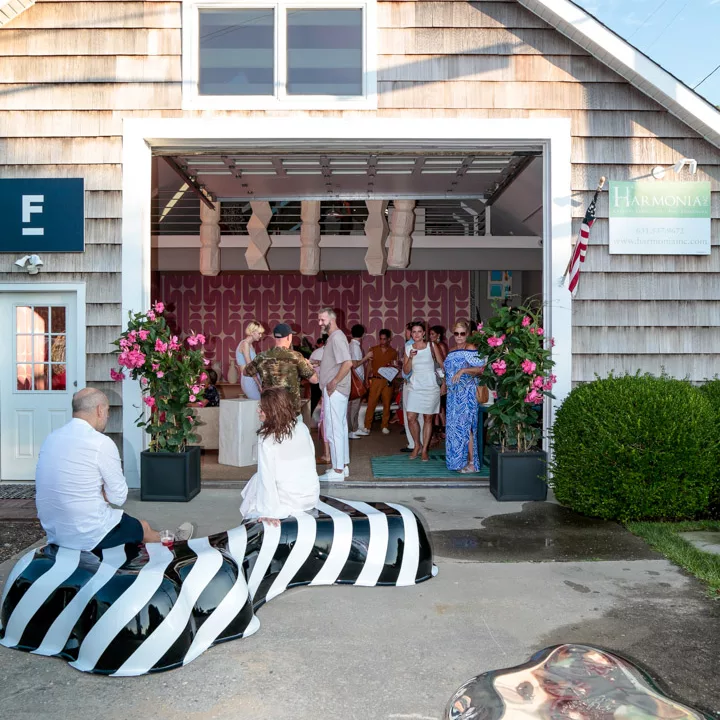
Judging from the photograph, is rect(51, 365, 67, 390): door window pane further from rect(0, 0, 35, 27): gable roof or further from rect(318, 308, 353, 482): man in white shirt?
rect(0, 0, 35, 27): gable roof

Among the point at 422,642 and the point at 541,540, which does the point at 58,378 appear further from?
the point at 422,642

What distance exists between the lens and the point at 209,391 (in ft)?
32.1

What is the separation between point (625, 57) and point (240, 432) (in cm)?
557

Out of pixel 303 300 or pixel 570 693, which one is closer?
pixel 570 693

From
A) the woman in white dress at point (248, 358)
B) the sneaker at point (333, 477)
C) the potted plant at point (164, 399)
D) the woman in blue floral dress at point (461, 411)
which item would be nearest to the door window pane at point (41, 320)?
the potted plant at point (164, 399)

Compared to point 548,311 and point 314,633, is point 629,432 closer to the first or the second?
point 548,311

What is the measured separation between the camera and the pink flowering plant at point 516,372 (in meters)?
6.72

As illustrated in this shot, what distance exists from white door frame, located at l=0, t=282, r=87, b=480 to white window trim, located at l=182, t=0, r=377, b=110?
2.06 m

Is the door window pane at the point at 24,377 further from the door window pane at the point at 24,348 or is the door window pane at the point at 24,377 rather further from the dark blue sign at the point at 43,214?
the dark blue sign at the point at 43,214

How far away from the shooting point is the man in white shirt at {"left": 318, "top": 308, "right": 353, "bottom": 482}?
24.6 feet

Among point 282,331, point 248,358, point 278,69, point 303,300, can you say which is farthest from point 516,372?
point 303,300

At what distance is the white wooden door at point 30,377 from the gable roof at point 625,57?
545 cm

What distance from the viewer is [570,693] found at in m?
1.37

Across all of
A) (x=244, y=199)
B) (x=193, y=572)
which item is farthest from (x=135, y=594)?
(x=244, y=199)
